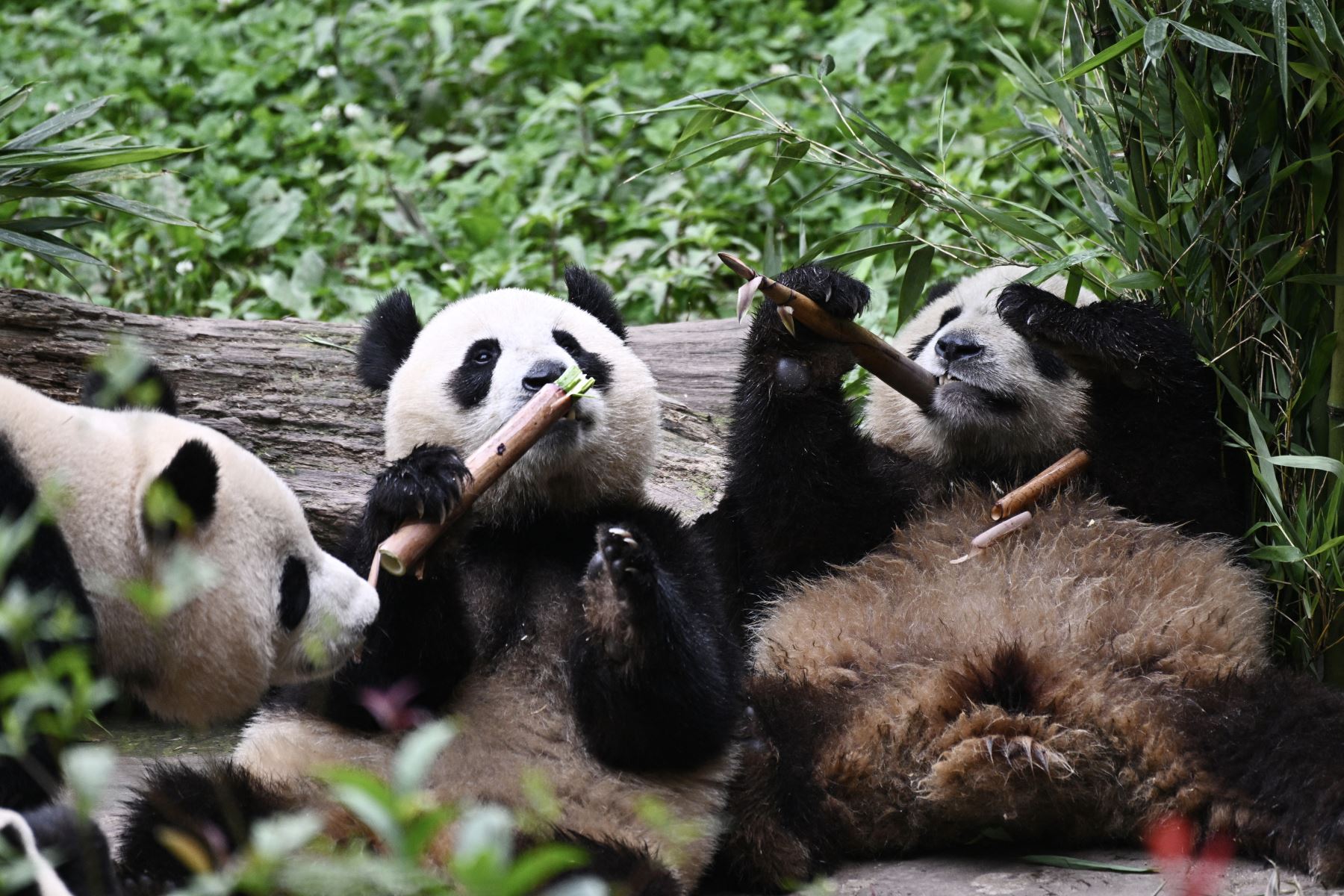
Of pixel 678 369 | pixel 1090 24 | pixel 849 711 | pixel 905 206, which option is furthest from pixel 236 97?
pixel 849 711

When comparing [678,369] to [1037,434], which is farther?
[678,369]

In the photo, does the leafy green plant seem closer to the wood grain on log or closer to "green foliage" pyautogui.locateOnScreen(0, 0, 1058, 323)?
the wood grain on log

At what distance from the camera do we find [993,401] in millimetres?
4434

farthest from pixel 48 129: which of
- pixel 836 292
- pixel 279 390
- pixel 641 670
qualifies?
pixel 641 670

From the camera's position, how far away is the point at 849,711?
3791mm

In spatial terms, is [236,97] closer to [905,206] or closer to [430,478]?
[905,206]

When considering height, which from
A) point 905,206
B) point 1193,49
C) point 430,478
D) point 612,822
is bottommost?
point 612,822

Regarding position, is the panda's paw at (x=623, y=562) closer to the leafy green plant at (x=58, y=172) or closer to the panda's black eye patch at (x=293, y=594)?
the panda's black eye patch at (x=293, y=594)

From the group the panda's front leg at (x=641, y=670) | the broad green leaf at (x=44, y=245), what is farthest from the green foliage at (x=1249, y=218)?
the broad green leaf at (x=44, y=245)

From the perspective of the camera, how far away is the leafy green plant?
463cm

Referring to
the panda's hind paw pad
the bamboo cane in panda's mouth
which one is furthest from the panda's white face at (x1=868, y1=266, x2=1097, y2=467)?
the panda's hind paw pad

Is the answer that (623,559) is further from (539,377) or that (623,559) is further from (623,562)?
(539,377)

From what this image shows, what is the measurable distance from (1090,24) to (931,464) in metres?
1.44

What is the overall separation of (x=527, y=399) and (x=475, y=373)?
21cm
